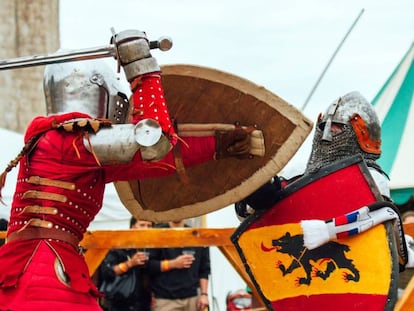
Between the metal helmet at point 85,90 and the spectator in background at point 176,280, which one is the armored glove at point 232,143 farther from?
the spectator in background at point 176,280

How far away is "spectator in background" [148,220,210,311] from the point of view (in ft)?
22.3

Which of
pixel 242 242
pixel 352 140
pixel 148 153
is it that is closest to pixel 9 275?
pixel 148 153

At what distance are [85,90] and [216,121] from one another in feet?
2.25

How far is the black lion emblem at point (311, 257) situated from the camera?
4.29m

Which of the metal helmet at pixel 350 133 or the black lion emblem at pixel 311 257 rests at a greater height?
the metal helmet at pixel 350 133

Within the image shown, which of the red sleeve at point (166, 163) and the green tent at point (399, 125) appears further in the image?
the green tent at point (399, 125)

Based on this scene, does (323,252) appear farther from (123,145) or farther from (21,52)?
(21,52)

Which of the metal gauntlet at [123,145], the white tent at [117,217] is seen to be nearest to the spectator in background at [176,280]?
the white tent at [117,217]

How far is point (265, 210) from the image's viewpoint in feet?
14.6

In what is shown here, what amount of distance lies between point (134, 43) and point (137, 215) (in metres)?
1.05

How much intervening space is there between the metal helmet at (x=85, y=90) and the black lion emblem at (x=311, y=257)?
999mm

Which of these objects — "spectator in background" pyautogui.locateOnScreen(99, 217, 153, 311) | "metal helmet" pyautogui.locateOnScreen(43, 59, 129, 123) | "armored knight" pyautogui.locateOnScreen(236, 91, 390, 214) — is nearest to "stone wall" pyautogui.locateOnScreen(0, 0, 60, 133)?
"spectator in background" pyautogui.locateOnScreen(99, 217, 153, 311)

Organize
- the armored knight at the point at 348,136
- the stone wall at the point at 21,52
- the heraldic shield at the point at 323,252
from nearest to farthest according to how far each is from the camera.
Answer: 1. the heraldic shield at the point at 323,252
2. the armored knight at the point at 348,136
3. the stone wall at the point at 21,52

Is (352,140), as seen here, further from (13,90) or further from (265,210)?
(13,90)
